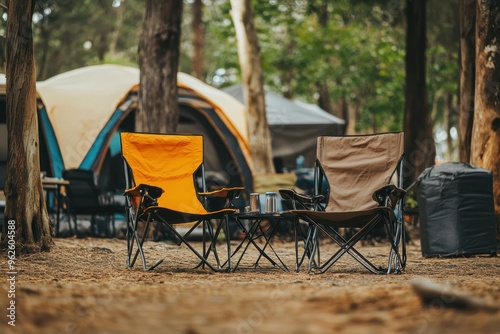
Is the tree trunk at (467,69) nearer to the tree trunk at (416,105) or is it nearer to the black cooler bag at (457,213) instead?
the black cooler bag at (457,213)

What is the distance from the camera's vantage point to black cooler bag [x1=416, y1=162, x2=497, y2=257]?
671 centimetres

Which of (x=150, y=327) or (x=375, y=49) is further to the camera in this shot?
(x=375, y=49)

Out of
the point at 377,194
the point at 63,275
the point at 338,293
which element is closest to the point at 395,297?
the point at 338,293

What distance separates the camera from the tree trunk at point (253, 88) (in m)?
11.4

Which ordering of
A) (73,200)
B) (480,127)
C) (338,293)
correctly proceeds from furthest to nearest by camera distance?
(73,200), (480,127), (338,293)

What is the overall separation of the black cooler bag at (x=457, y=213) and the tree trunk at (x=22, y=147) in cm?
294

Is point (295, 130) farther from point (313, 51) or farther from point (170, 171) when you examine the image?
point (170, 171)

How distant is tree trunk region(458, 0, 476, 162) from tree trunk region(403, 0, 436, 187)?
7.89 ft

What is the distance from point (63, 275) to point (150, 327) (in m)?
2.54

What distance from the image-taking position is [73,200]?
28.1 ft

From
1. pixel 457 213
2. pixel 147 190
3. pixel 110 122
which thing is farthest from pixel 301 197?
pixel 110 122

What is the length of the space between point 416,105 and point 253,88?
222 centimetres

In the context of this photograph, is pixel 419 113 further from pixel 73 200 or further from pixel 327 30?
pixel 327 30

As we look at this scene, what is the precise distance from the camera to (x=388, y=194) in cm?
512
